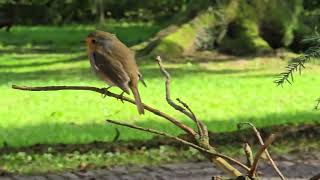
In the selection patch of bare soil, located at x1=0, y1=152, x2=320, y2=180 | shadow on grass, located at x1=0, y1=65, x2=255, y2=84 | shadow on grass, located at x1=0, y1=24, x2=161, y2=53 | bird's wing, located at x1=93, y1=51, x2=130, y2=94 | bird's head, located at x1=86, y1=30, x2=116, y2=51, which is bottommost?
shadow on grass, located at x1=0, y1=24, x2=161, y2=53

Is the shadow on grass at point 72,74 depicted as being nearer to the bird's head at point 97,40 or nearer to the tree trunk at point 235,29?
the tree trunk at point 235,29

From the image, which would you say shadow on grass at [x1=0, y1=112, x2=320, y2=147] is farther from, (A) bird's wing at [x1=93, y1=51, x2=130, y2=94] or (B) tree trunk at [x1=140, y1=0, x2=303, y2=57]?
(B) tree trunk at [x1=140, y1=0, x2=303, y2=57]

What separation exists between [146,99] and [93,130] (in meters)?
2.45

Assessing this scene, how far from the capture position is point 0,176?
250 inches

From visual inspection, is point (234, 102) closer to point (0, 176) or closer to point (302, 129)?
point (302, 129)

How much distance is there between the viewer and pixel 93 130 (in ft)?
28.0

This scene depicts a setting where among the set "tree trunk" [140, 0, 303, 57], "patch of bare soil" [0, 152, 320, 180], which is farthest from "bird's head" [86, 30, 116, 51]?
"tree trunk" [140, 0, 303, 57]

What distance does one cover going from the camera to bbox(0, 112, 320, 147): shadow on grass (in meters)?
7.92

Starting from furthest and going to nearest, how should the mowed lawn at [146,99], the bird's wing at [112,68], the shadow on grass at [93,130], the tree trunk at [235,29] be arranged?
the tree trunk at [235,29]
the mowed lawn at [146,99]
the shadow on grass at [93,130]
the bird's wing at [112,68]

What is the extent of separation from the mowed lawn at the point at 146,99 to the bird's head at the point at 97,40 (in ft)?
16.8

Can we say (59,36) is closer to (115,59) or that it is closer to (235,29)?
(235,29)

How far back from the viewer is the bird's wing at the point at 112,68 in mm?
2729

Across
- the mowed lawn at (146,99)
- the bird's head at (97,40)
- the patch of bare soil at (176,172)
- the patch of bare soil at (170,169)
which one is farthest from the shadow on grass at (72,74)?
the bird's head at (97,40)

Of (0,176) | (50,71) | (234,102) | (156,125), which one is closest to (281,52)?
(50,71)
